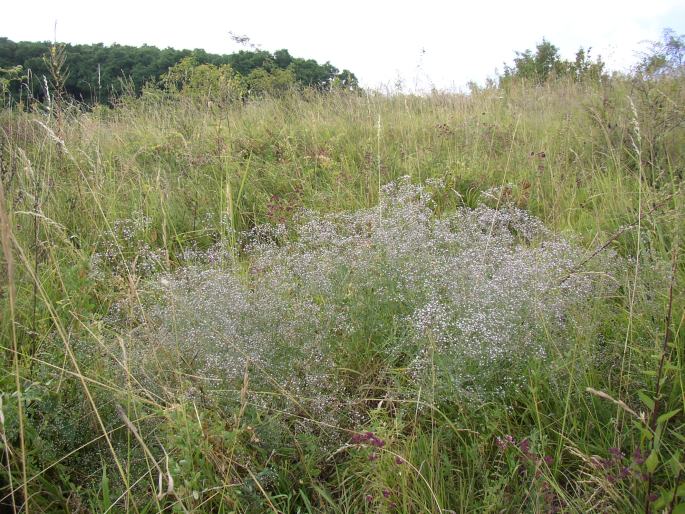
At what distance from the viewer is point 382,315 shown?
7.45ft

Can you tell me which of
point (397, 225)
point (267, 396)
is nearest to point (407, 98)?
point (397, 225)

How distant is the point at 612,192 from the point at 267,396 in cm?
282

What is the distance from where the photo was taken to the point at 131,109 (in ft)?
22.7

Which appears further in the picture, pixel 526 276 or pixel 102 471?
pixel 526 276

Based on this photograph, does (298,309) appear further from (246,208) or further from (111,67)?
(111,67)

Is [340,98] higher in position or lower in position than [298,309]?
higher

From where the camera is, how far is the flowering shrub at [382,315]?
1.82 m

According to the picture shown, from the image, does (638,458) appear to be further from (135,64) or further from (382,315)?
(135,64)

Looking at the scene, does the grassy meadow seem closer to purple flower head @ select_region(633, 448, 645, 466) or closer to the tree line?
purple flower head @ select_region(633, 448, 645, 466)

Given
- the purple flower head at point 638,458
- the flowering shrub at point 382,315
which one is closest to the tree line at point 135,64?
the flowering shrub at point 382,315

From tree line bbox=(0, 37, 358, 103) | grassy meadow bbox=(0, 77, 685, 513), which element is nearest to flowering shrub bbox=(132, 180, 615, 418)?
grassy meadow bbox=(0, 77, 685, 513)

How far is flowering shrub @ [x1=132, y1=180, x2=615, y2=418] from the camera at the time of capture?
1821 millimetres

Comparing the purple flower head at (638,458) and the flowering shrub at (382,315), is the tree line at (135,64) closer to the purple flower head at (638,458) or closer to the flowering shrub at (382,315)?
the flowering shrub at (382,315)

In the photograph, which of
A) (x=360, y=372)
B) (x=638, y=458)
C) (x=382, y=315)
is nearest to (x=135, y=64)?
(x=382, y=315)
